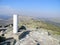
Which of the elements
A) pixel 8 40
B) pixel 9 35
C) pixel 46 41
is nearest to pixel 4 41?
pixel 8 40

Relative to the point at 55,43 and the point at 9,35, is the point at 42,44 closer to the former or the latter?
the point at 55,43

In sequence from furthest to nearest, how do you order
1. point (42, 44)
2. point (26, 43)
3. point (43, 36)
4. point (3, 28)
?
point (3, 28), point (43, 36), point (42, 44), point (26, 43)

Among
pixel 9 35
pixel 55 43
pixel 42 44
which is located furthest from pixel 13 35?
pixel 55 43

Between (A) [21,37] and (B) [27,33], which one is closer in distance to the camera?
(A) [21,37]

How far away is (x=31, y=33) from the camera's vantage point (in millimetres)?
16125

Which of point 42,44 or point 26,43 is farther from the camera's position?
point 42,44

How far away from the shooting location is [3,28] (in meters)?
17.5

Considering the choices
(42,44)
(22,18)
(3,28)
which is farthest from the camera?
(22,18)

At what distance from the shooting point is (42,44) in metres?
14.6

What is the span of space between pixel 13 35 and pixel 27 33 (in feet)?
5.38

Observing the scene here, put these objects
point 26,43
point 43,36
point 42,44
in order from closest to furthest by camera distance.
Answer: point 26,43 < point 42,44 < point 43,36

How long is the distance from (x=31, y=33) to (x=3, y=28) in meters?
3.31

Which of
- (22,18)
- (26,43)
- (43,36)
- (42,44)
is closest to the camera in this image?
(26,43)

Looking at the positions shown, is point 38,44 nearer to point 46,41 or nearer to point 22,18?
point 46,41
